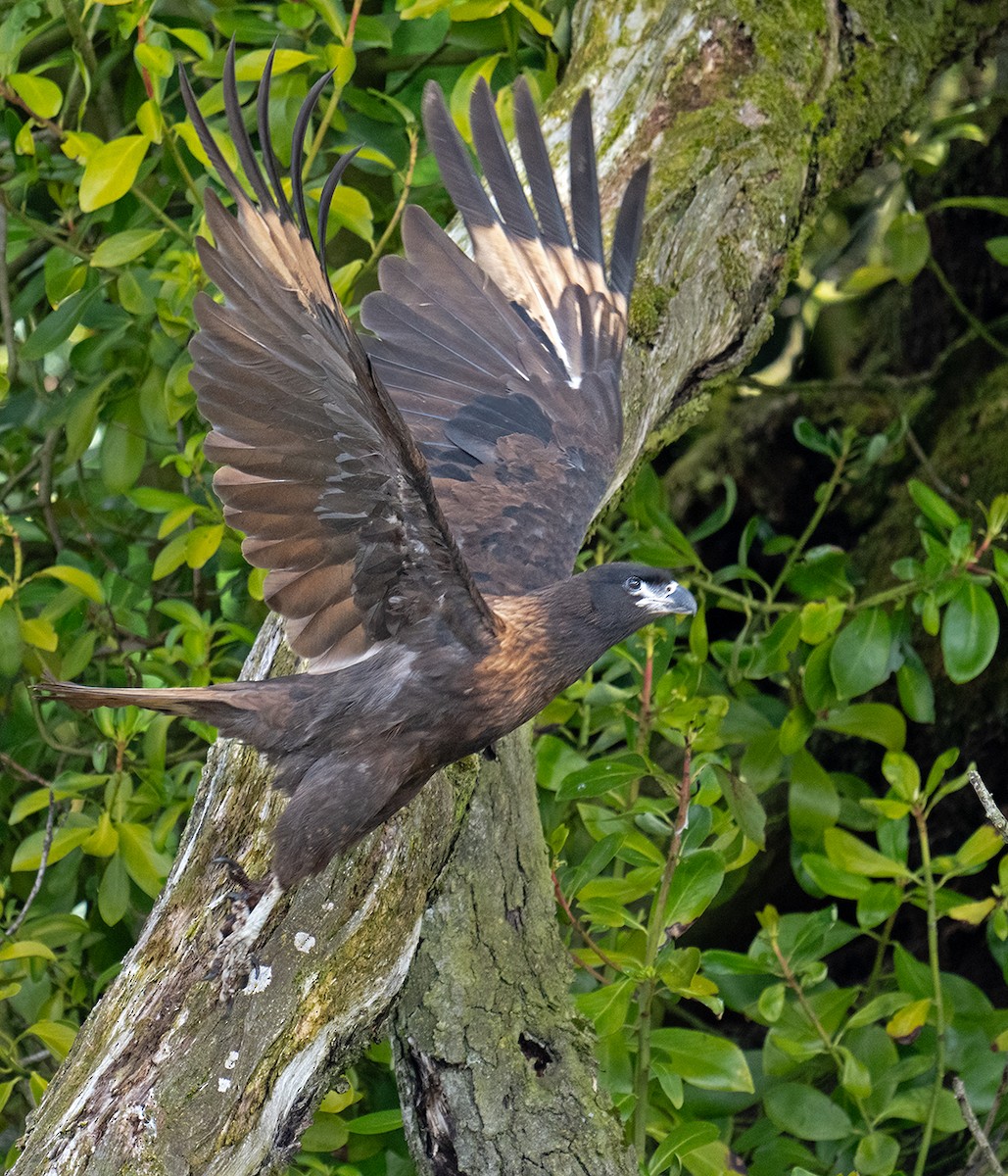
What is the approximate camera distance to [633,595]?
2.80 metres

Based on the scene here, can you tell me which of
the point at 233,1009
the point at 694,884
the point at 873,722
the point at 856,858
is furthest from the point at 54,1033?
the point at 873,722

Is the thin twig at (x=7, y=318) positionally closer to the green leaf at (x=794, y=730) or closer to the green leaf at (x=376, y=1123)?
the green leaf at (x=376, y=1123)

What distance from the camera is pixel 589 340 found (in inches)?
131

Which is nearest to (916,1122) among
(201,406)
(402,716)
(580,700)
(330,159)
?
(580,700)

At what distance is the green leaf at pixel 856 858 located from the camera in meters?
2.81

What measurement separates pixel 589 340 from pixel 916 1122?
2.01 metres

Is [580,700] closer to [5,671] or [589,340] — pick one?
[589,340]

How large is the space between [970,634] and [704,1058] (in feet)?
3.66

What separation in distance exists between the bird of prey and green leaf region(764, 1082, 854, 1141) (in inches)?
40.2

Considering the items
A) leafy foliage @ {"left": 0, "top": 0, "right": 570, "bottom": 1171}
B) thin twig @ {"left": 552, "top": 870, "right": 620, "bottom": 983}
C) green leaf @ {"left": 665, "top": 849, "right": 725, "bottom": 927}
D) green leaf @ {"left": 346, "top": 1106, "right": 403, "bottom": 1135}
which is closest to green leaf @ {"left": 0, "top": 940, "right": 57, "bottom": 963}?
leafy foliage @ {"left": 0, "top": 0, "right": 570, "bottom": 1171}

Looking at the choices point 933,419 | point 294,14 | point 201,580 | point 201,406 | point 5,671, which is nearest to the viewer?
point 201,406

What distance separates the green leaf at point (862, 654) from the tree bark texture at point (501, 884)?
70cm

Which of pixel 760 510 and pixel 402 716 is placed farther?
pixel 760 510

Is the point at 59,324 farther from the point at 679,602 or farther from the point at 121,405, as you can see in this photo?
the point at 679,602
